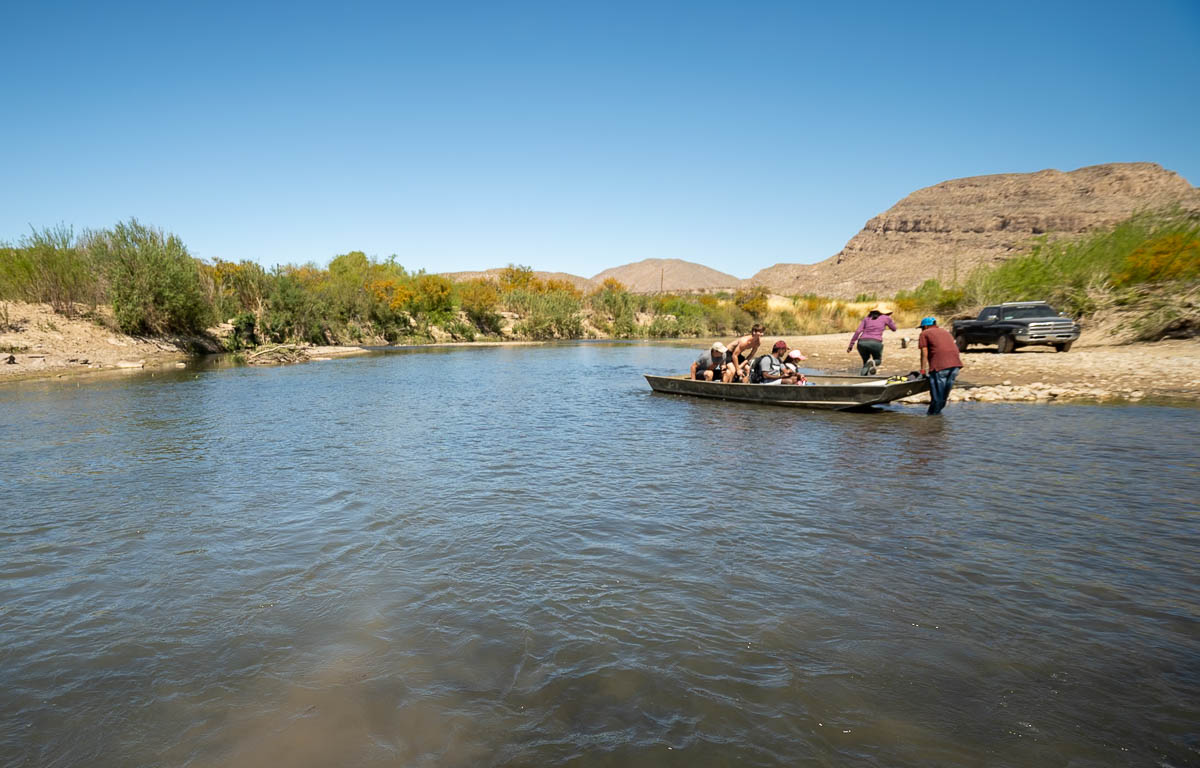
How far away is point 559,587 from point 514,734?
1.77m

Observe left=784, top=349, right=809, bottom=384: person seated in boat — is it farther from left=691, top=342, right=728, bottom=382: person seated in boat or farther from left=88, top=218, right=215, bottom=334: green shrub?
left=88, top=218, right=215, bottom=334: green shrub

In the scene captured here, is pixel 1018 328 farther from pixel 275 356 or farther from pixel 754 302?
pixel 754 302


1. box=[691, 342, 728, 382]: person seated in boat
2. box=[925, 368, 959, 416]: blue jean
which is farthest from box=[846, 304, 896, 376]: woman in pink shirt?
box=[691, 342, 728, 382]: person seated in boat

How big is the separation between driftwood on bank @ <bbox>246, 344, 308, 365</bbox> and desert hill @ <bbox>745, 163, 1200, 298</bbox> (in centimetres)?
8811

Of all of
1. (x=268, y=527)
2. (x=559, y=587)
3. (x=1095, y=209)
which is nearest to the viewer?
(x=559, y=587)

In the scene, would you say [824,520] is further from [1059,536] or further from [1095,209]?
[1095,209]

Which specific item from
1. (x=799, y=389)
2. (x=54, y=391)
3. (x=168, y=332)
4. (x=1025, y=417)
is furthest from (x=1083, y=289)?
(x=168, y=332)

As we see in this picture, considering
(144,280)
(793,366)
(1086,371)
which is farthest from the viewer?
(144,280)

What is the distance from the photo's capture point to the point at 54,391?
17.6 meters

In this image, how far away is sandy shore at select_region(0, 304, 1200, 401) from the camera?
14.7 meters

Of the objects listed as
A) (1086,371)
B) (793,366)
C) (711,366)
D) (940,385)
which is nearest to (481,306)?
(711,366)

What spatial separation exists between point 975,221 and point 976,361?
4745 inches

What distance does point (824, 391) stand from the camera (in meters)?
13.7

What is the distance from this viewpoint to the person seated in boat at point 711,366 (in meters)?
15.8
